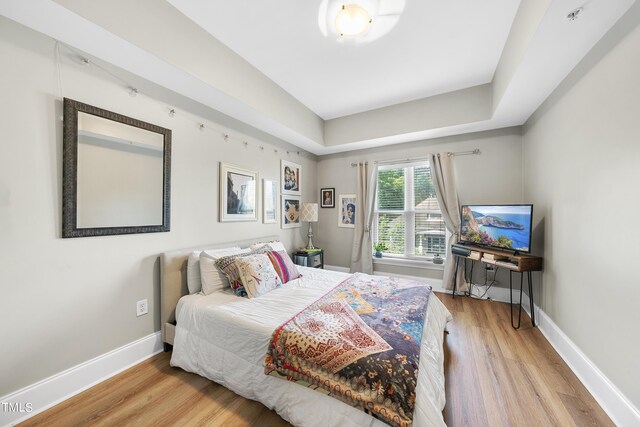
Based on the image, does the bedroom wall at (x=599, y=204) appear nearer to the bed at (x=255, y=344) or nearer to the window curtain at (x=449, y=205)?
the bed at (x=255, y=344)

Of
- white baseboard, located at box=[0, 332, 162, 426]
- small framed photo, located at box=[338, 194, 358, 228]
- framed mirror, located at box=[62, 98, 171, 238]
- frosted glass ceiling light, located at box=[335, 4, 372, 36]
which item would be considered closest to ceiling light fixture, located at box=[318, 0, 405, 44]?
frosted glass ceiling light, located at box=[335, 4, 372, 36]

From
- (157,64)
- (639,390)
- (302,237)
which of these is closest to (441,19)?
(157,64)

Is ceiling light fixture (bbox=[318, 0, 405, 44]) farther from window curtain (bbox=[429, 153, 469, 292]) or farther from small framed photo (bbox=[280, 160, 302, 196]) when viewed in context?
window curtain (bbox=[429, 153, 469, 292])

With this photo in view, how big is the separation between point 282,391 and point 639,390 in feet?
6.36

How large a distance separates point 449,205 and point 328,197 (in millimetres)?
2025

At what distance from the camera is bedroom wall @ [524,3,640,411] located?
4.31 feet

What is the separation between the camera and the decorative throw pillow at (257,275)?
203cm

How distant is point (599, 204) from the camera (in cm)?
160

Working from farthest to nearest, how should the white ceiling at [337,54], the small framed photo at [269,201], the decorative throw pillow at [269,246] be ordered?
the small framed photo at [269,201]
the decorative throw pillow at [269,246]
the white ceiling at [337,54]

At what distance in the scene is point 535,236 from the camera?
2662 mm

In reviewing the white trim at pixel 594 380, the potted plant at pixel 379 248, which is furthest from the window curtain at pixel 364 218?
the white trim at pixel 594 380

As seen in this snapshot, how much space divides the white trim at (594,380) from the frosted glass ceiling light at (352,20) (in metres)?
2.97

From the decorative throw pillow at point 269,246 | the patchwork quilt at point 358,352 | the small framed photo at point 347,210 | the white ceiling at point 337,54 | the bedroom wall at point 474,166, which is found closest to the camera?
the patchwork quilt at point 358,352

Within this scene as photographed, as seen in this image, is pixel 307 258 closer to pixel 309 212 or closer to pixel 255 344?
pixel 309 212
